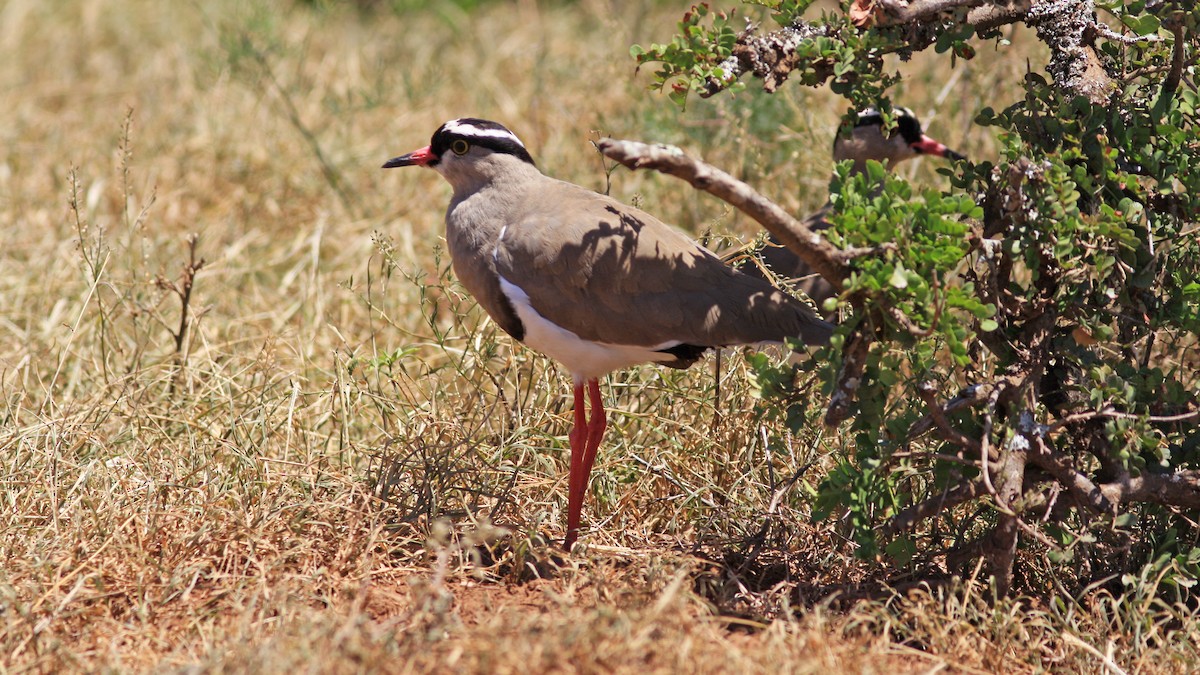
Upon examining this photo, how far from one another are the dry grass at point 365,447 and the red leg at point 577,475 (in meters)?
0.10

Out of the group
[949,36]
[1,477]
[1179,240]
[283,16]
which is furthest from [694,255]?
[283,16]

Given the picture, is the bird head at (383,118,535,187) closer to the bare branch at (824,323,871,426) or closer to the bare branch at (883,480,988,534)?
the bare branch at (824,323,871,426)

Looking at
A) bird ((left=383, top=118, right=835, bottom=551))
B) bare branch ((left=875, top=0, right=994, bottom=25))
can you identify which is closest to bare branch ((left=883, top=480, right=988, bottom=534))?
bird ((left=383, top=118, right=835, bottom=551))

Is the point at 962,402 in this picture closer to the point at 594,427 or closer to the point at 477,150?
the point at 594,427

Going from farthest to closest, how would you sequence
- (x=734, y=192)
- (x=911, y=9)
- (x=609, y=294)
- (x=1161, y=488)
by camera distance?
(x=609, y=294)
(x=1161, y=488)
(x=911, y=9)
(x=734, y=192)

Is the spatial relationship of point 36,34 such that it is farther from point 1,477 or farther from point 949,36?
point 949,36

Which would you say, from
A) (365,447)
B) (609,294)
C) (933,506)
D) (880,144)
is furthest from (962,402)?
(880,144)

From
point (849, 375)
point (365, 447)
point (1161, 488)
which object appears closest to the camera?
point (849, 375)

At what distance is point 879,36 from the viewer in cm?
344

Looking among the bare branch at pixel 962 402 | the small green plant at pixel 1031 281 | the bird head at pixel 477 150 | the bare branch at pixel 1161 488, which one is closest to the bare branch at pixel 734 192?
the small green plant at pixel 1031 281

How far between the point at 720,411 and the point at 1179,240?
5.09ft

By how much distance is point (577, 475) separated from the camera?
4.03 meters

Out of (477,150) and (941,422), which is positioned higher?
(477,150)

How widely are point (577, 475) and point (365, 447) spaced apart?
783mm
